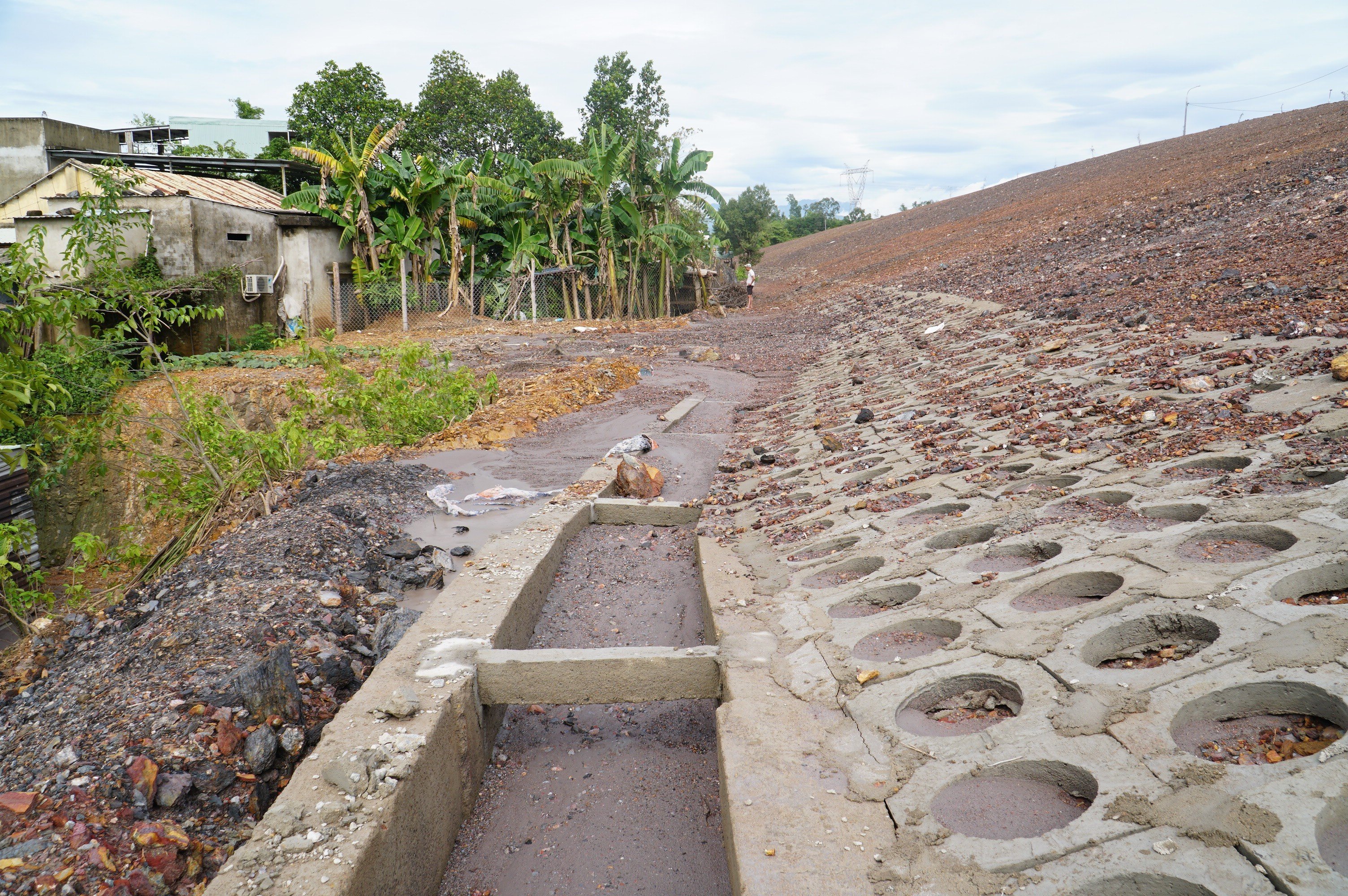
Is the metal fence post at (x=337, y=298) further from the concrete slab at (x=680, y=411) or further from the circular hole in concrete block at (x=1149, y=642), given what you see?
the circular hole in concrete block at (x=1149, y=642)

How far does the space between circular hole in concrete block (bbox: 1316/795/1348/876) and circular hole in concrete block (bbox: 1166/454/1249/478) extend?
7.47 ft

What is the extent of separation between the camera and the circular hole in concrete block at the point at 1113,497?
3.87m

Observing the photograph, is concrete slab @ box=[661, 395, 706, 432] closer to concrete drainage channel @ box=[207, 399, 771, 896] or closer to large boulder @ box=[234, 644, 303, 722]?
concrete drainage channel @ box=[207, 399, 771, 896]

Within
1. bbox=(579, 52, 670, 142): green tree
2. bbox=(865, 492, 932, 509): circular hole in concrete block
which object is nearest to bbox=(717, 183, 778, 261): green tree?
bbox=(579, 52, 670, 142): green tree

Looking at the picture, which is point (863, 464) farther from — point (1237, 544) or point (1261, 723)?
point (1261, 723)

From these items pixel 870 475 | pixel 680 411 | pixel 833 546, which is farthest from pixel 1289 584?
pixel 680 411

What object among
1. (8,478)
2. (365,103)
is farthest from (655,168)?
(8,478)

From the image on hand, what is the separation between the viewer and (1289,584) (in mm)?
2730

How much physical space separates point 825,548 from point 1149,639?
6.62 ft

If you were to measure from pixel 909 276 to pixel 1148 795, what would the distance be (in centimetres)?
1843

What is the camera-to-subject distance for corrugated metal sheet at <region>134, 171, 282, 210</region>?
17781mm

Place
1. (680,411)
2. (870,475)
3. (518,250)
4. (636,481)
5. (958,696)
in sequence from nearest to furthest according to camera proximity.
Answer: (958,696), (870,475), (636,481), (680,411), (518,250)

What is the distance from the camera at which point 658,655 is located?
350 centimetres

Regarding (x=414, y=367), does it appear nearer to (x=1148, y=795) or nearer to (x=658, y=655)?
(x=658, y=655)
